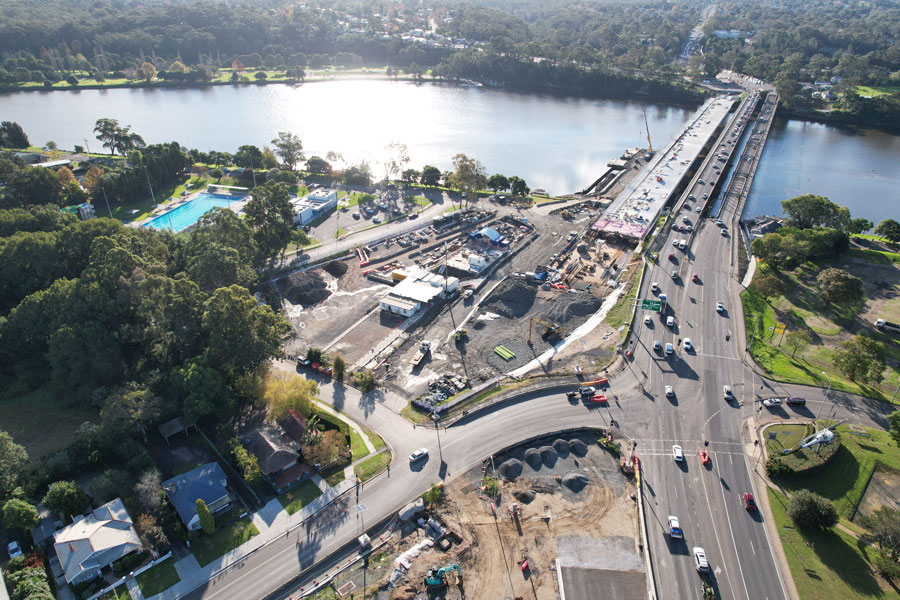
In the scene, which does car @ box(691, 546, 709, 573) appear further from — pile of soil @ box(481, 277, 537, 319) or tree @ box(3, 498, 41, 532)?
tree @ box(3, 498, 41, 532)

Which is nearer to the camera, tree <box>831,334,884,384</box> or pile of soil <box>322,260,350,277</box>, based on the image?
tree <box>831,334,884,384</box>

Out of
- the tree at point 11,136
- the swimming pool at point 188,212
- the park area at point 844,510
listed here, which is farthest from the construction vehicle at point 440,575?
the tree at point 11,136

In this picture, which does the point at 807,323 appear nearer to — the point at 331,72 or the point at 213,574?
the point at 213,574

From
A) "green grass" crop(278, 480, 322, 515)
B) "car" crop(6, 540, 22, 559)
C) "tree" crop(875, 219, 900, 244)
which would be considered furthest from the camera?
"tree" crop(875, 219, 900, 244)

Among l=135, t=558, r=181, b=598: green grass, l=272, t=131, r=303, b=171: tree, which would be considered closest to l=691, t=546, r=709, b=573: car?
l=135, t=558, r=181, b=598: green grass

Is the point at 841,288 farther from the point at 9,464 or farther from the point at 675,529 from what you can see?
the point at 9,464

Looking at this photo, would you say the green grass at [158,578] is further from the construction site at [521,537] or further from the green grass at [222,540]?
the construction site at [521,537]

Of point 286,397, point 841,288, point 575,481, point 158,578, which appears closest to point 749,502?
point 575,481
